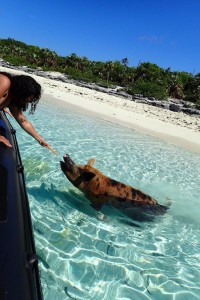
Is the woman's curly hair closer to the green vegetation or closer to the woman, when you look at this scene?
the woman

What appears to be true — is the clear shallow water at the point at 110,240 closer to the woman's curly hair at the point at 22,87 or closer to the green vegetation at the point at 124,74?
the woman's curly hair at the point at 22,87

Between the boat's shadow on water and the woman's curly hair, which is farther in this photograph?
the boat's shadow on water

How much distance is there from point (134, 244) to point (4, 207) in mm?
2314

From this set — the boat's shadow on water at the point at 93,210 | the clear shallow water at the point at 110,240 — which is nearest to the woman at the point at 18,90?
the clear shallow water at the point at 110,240

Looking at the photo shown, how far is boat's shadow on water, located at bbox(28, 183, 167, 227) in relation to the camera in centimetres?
462

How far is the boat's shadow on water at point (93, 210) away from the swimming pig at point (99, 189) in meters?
0.09

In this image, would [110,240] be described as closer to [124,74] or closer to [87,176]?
[87,176]

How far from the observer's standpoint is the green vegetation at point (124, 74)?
36.8 m

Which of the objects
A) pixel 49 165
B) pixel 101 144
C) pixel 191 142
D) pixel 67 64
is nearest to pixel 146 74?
pixel 67 64

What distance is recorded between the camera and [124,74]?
4872 cm

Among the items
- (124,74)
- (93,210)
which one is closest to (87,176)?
(93,210)

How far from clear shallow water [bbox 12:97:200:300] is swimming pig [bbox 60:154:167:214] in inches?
8.7

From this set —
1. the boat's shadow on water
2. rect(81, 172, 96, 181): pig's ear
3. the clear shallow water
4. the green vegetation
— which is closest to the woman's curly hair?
rect(81, 172, 96, 181): pig's ear

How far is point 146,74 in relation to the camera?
4769 centimetres
